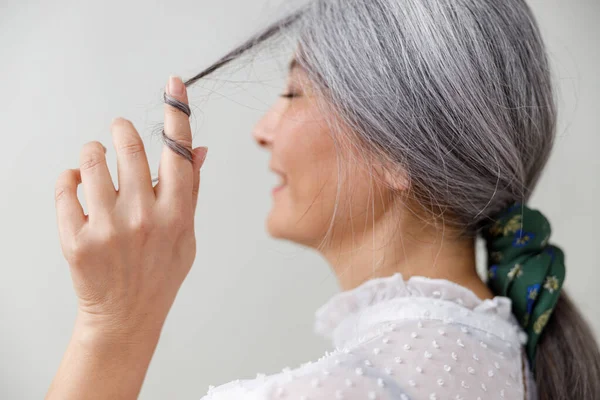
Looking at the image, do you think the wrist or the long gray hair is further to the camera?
the long gray hair

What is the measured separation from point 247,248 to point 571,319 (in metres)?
0.81

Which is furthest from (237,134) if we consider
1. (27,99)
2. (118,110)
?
(27,99)

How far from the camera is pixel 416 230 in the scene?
2.98 ft

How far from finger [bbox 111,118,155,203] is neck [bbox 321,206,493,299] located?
14.5 inches

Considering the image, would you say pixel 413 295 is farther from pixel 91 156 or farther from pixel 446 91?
pixel 91 156

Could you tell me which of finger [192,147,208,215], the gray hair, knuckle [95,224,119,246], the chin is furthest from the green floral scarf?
knuckle [95,224,119,246]

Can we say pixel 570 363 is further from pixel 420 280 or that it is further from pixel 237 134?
pixel 237 134

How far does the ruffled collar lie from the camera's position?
2.78 feet

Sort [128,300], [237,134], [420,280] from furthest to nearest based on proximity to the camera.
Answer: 1. [237,134]
2. [420,280]
3. [128,300]

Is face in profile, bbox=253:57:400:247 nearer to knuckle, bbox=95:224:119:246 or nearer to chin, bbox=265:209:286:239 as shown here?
chin, bbox=265:209:286:239

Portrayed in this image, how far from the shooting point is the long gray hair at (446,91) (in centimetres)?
82

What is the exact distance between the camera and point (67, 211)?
2.20ft

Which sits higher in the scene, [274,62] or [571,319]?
[274,62]

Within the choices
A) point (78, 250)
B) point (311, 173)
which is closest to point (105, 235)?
point (78, 250)
